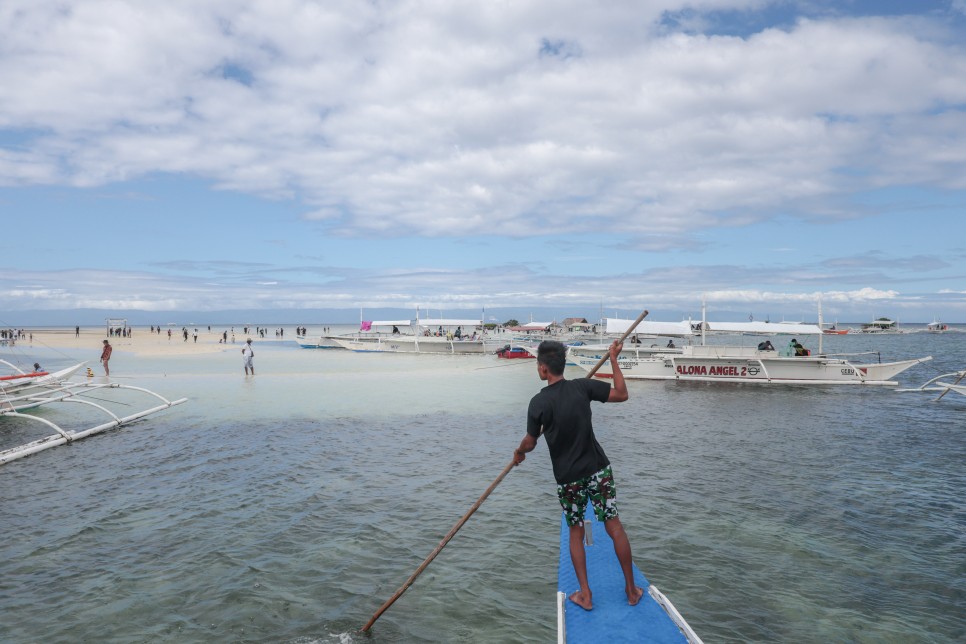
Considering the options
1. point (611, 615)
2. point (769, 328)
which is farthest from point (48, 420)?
point (769, 328)

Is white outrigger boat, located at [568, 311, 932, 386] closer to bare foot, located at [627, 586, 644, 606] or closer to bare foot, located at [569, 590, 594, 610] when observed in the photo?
bare foot, located at [627, 586, 644, 606]

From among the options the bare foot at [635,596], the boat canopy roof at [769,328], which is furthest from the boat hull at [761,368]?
the bare foot at [635,596]

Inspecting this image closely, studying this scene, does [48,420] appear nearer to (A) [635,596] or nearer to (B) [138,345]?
(A) [635,596]

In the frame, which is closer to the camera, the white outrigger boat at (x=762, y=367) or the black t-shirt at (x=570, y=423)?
the black t-shirt at (x=570, y=423)

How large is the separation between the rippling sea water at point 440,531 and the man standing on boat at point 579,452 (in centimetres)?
182

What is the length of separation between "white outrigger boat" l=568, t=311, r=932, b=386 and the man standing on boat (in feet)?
106

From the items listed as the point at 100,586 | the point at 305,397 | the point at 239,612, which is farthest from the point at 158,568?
the point at 305,397

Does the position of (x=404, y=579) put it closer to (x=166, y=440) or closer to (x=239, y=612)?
(x=239, y=612)

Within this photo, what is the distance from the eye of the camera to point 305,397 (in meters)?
27.6

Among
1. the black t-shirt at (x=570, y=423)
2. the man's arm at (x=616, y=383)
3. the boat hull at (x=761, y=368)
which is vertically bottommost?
the boat hull at (x=761, y=368)

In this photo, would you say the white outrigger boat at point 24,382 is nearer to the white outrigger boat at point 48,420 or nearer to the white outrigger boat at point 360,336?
the white outrigger boat at point 48,420

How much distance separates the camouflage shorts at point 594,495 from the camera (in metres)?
5.49

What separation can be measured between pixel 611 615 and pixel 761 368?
3307 cm

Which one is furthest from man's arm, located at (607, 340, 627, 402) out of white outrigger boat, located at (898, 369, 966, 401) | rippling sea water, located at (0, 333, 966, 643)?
white outrigger boat, located at (898, 369, 966, 401)
